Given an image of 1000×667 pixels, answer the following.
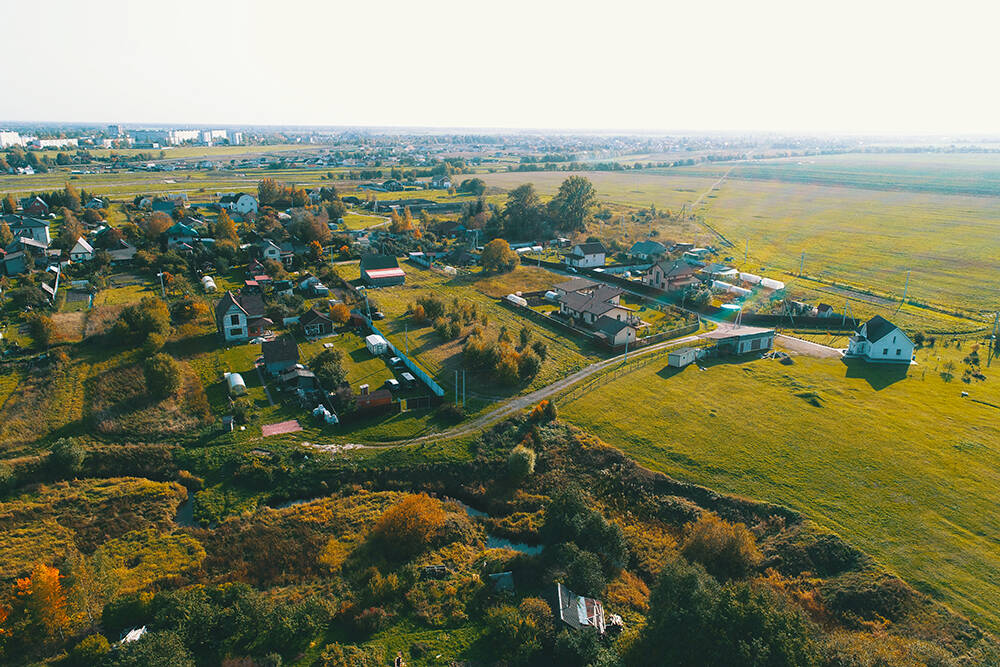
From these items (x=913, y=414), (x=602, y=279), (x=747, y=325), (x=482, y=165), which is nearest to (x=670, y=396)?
(x=913, y=414)

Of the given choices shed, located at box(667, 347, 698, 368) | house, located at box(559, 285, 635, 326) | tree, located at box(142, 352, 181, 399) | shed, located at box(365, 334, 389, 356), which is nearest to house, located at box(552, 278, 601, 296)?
house, located at box(559, 285, 635, 326)

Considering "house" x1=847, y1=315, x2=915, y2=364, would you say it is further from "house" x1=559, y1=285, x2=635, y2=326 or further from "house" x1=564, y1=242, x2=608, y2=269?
"house" x1=564, y1=242, x2=608, y2=269

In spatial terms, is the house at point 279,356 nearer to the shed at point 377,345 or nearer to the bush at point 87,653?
the shed at point 377,345

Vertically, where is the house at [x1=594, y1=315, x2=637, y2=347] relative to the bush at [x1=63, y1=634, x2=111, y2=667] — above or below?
above

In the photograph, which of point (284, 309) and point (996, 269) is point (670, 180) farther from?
point (284, 309)

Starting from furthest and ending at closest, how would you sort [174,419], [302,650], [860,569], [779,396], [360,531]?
[779,396] → [174,419] → [360,531] → [860,569] → [302,650]

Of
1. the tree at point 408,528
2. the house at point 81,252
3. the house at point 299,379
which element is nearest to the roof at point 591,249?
the house at point 299,379
